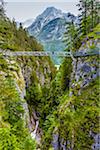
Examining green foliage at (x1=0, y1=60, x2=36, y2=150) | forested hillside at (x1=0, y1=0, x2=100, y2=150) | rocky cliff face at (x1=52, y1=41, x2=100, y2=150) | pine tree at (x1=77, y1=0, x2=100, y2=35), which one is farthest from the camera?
pine tree at (x1=77, y1=0, x2=100, y2=35)

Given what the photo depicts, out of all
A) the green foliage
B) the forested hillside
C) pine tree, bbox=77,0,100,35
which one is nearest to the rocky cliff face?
the forested hillside

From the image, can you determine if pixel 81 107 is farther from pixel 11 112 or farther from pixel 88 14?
pixel 88 14

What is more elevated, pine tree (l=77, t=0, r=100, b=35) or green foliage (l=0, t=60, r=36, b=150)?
pine tree (l=77, t=0, r=100, b=35)

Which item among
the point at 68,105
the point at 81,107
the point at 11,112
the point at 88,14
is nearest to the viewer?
the point at 81,107

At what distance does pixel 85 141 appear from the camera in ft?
148

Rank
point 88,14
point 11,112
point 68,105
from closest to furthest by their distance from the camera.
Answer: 1. point 11,112
2. point 68,105
3. point 88,14

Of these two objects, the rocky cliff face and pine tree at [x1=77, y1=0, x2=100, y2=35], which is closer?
the rocky cliff face

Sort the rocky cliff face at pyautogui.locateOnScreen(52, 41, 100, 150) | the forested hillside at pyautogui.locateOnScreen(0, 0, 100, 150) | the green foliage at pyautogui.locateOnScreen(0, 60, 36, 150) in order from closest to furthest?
the green foliage at pyautogui.locateOnScreen(0, 60, 36, 150) < the forested hillside at pyautogui.locateOnScreen(0, 0, 100, 150) < the rocky cliff face at pyautogui.locateOnScreen(52, 41, 100, 150)

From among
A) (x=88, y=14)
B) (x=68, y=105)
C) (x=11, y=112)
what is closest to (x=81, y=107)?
(x=68, y=105)

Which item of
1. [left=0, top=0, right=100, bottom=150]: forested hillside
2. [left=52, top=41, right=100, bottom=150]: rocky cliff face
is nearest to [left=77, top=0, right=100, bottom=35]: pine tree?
[left=0, top=0, right=100, bottom=150]: forested hillside

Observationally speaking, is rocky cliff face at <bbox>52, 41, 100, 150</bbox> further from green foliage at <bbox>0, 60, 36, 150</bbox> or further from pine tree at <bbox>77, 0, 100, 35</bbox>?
pine tree at <bbox>77, 0, 100, 35</bbox>

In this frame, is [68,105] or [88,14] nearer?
[68,105]

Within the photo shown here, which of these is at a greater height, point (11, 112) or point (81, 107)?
point (81, 107)

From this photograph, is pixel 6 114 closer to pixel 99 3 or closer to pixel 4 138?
pixel 4 138
